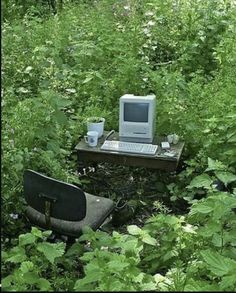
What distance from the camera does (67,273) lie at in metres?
2.63

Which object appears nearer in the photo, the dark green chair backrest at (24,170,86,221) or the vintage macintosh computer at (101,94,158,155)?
the dark green chair backrest at (24,170,86,221)

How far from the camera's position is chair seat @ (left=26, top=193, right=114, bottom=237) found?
110 inches

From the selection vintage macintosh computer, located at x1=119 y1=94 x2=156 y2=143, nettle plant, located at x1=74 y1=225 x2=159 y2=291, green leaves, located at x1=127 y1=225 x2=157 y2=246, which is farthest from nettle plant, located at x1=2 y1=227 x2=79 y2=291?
vintage macintosh computer, located at x1=119 y1=94 x2=156 y2=143

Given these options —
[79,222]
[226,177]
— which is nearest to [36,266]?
A: [79,222]

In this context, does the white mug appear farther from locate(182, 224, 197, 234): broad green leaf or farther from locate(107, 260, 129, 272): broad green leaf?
locate(107, 260, 129, 272): broad green leaf

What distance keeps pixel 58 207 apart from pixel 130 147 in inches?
48.9

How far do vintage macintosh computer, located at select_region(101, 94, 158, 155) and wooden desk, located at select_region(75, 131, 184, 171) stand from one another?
0.15ft

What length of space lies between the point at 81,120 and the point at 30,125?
89 cm

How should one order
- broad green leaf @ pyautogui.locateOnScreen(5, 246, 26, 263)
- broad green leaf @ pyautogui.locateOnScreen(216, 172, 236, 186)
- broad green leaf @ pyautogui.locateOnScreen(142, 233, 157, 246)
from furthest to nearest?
broad green leaf @ pyautogui.locateOnScreen(216, 172, 236, 186) < broad green leaf @ pyautogui.locateOnScreen(142, 233, 157, 246) < broad green leaf @ pyautogui.locateOnScreen(5, 246, 26, 263)

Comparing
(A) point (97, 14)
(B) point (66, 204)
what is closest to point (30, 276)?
(B) point (66, 204)

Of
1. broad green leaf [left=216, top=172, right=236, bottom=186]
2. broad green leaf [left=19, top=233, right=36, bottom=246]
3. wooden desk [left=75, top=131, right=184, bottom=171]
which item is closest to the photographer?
broad green leaf [left=19, top=233, right=36, bottom=246]

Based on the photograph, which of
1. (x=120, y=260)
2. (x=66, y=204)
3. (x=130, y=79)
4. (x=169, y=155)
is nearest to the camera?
(x=120, y=260)

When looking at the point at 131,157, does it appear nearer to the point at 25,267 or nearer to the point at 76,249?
the point at 76,249

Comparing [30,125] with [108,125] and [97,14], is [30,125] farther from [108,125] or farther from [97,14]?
[97,14]
